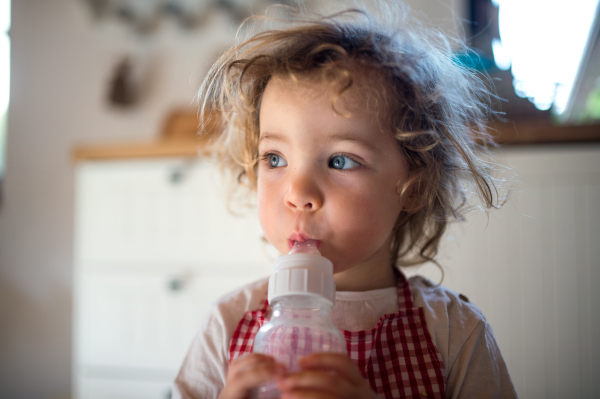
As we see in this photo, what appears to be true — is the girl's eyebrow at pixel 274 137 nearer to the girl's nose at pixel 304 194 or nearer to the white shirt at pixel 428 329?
the girl's nose at pixel 304 194

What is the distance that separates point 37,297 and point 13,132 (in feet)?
2.26

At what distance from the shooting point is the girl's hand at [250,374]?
0.35 metres

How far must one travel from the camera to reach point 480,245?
3.10ft

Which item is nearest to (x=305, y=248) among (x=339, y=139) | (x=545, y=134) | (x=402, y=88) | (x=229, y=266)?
(x=339, y=139)

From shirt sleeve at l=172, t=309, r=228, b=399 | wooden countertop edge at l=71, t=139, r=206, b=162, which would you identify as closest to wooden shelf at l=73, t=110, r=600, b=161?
wooden countertop edge at l=71, t=139, r=206, b=162

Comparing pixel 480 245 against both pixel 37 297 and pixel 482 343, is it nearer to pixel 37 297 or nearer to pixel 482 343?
pixel 482 343

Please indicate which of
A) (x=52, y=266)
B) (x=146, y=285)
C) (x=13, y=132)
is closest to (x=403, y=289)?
(x=146, y=285)

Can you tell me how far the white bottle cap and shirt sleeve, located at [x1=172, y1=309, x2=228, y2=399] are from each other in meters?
0.20

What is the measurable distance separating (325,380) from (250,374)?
0.06 metres

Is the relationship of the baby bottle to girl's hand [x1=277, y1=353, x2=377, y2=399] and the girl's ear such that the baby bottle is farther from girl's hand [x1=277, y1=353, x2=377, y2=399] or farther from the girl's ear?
the girl's ear

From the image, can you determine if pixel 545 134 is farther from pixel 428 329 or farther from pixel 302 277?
pixel 302 277

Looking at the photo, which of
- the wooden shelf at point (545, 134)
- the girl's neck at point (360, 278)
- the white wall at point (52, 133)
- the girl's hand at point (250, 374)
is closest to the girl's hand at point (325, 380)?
the girl's hand at point (250, 374)

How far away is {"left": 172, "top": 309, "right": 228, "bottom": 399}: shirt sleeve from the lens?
1.79ft

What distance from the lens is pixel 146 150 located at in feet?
3.49
